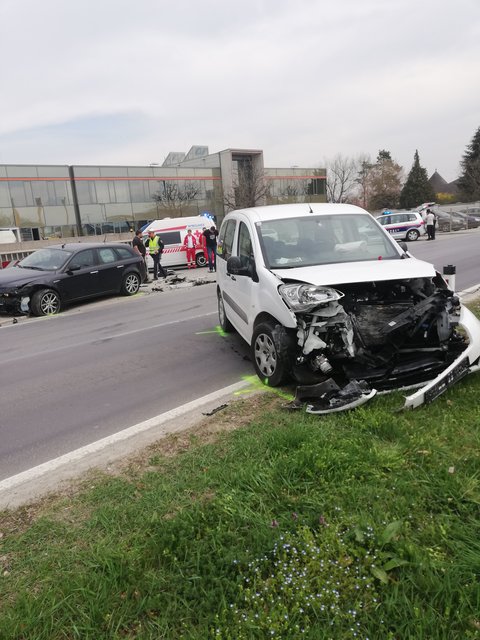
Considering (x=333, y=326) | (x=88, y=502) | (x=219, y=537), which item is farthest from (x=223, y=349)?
(x=219, y=537)

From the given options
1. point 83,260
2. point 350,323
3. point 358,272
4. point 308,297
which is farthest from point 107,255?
point 350,323

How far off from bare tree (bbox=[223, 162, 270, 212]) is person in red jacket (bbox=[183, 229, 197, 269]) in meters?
32.4

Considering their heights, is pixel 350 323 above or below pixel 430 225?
below

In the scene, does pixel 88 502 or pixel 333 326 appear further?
pixel 333 326

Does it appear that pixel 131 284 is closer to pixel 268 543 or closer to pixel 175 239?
pixel 175 239

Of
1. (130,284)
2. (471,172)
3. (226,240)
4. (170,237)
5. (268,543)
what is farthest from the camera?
(471,172)

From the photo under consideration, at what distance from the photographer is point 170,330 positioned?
8.70 m

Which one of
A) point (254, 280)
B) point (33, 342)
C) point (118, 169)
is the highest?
point (118, 169)

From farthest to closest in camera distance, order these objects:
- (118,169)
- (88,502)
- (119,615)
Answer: (118,169) → (88,502) → (119,615)

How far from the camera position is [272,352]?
Answer: 479 centimetres

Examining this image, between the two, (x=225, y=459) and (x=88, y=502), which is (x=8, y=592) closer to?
(x=88, y=502)

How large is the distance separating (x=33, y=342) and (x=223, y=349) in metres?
3.98

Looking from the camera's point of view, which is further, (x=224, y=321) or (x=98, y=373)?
(x=224, y=321)

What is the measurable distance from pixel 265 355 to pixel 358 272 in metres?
1.28
